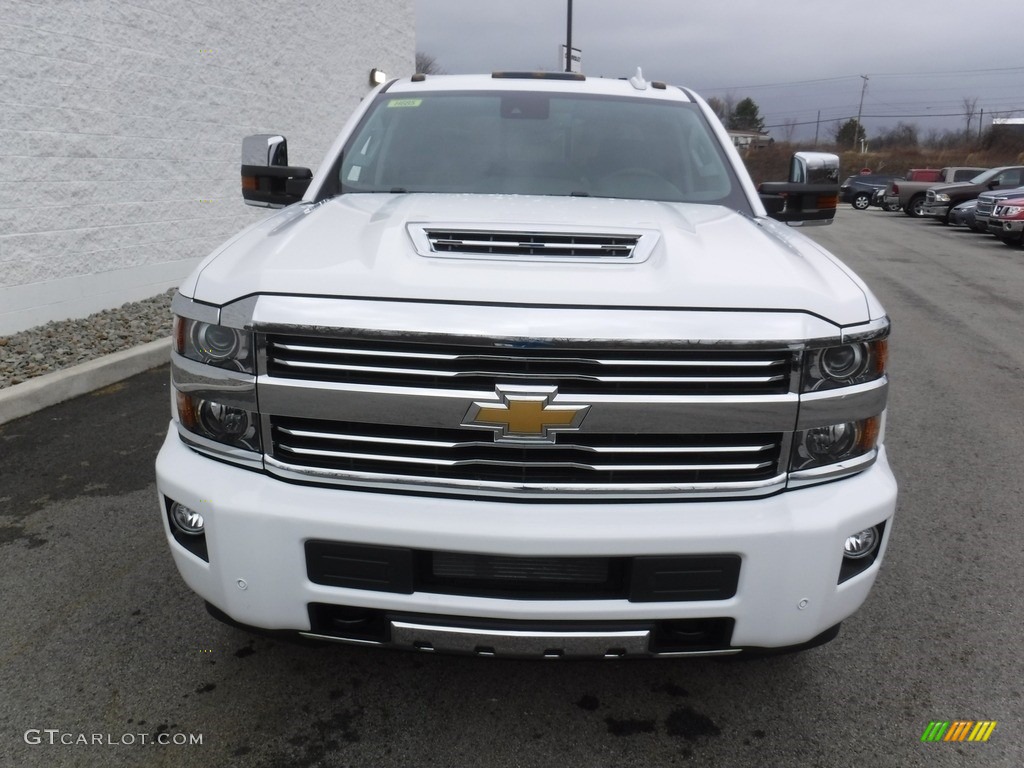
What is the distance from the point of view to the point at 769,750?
2295mm

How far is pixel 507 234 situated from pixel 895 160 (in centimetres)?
6707

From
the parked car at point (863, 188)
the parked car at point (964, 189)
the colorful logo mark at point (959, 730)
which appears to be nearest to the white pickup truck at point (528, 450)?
the colorful logo mark at point (959, 730)

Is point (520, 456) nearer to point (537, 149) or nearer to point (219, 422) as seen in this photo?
point (219, 422)

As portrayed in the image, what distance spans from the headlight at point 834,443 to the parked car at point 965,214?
19758mm

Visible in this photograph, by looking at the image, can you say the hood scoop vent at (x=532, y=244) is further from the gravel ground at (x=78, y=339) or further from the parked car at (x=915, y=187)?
the parked car at (x=915, y=187)

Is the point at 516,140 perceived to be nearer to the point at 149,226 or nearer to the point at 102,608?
the point at 102,608

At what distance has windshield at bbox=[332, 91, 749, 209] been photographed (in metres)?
3.27

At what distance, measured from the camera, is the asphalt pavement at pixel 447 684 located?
7.47 feet

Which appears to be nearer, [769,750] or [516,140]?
[769,750]

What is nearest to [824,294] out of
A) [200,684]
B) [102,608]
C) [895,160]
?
[200,684]

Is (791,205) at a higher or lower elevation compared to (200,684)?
higher

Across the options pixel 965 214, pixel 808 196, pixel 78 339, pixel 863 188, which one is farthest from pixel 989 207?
pixel 78 339

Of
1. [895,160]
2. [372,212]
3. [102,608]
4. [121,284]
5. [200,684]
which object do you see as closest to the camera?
[200,684]

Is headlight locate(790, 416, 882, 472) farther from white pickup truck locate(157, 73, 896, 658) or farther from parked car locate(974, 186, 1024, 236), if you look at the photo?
parked car locate(974, 186, 1024, 236)
